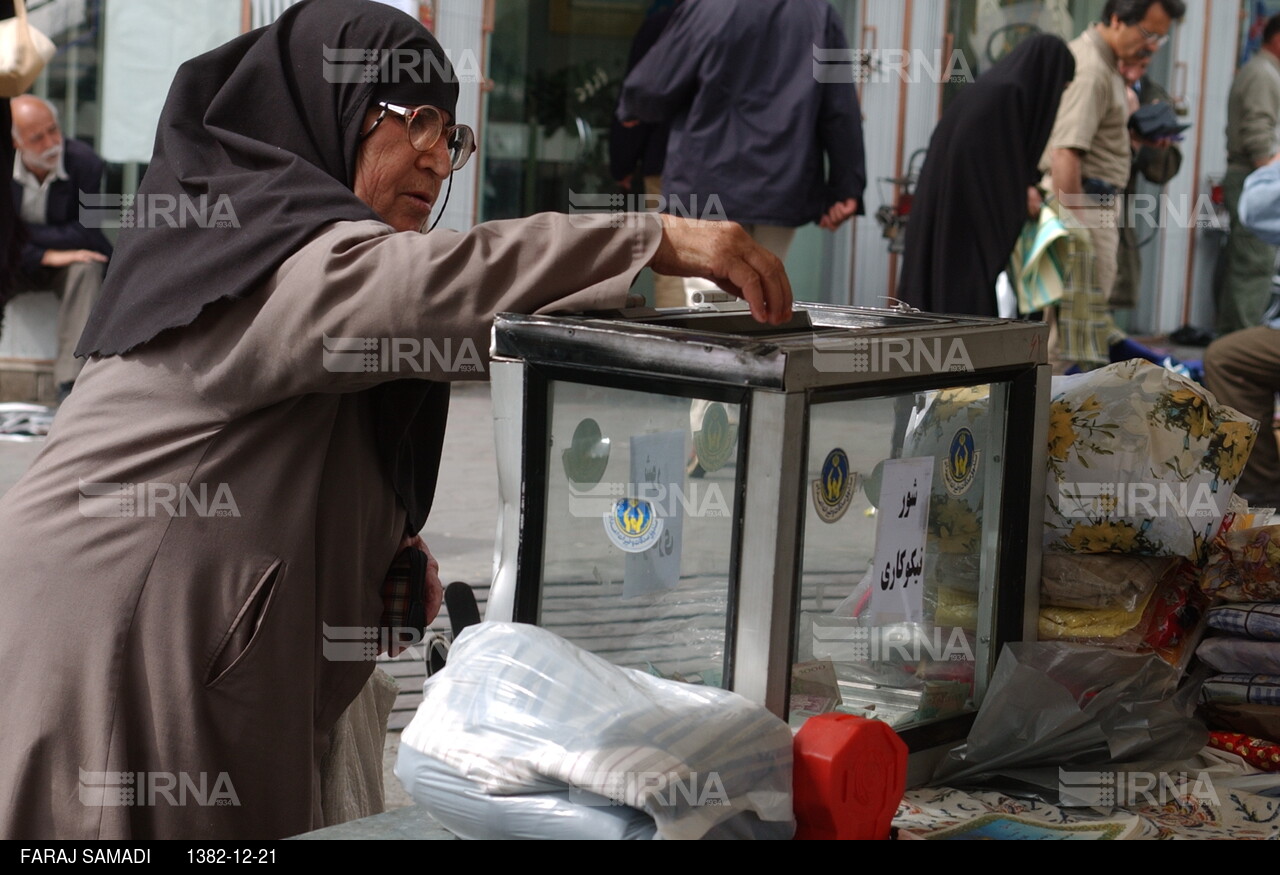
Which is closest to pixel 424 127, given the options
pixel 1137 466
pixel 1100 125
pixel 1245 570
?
pixel 1137 466

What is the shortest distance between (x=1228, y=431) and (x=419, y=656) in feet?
9.65

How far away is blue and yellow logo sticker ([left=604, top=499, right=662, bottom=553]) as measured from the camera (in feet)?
5.85

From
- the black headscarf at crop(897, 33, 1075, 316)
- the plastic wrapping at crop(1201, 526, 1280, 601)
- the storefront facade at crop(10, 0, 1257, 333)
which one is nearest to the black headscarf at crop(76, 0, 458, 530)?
the plastic wrapping at crop(1201, 526, 1280, 601)

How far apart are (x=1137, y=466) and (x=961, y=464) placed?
0.89 feet

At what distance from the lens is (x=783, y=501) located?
162cm

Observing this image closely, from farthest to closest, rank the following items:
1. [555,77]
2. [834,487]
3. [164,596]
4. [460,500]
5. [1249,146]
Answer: [1249,146] < [555,77] < [460,500] < [164,596] < [834,487]

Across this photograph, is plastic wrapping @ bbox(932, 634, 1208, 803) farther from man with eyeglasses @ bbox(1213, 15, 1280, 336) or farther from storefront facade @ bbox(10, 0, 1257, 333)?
man with eyeglasses @ bbox(1213, 15, 1280, 336)

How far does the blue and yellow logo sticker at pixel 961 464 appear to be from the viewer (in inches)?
76.7

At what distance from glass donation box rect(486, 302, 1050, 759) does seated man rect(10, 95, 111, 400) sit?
659 centimetres

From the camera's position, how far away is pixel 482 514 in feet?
20.8

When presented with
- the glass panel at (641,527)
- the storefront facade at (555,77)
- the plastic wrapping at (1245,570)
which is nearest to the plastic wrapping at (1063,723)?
the plastic wrapping at (1245,570)

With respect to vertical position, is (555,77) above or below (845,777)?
above

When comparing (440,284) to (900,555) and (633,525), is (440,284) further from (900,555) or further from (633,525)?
(900,555)

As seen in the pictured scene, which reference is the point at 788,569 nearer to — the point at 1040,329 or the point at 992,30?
the point at 1040,329
